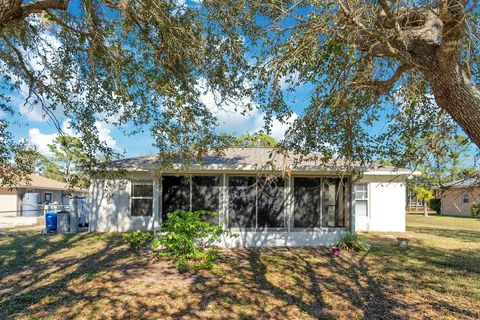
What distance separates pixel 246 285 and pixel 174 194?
17.3 feet

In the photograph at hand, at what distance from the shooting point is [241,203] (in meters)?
11.5

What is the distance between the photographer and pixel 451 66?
3.58m

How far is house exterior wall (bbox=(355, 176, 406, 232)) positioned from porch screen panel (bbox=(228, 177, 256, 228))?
672cm

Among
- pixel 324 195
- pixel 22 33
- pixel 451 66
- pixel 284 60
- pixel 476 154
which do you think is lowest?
pixel 324 195

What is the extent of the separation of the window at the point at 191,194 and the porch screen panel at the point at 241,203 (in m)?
0.47

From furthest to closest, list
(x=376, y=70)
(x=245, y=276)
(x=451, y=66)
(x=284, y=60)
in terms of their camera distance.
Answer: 1. (x=245, y=276)
2. (x=376, y=70)
3. (x=284, y=60)
4. (x=451, y=66)

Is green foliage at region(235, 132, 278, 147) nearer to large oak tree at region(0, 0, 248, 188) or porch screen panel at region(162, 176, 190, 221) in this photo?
porch screen panel at region(162, 176, 190, 221)

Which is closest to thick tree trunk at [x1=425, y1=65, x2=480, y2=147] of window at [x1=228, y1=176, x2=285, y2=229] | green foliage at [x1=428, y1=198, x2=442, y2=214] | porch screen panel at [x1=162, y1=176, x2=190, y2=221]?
window at [x1=228, y1=176, x2=285, y2=229]

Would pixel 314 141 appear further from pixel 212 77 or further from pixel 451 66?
pixel 451 66

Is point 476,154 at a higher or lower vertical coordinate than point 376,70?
lower

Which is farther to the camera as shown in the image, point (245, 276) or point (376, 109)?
point (245, 276)

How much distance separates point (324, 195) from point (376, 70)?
638 centimetres

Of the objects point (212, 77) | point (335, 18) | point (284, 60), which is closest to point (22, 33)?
point (212, 77)

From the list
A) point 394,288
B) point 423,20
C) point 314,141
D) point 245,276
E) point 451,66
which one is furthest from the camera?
point 245,276
